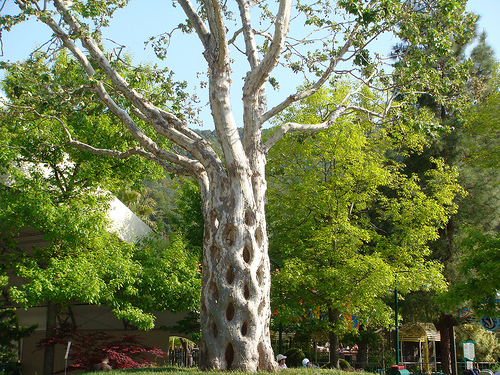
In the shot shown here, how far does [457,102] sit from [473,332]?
2343 cm

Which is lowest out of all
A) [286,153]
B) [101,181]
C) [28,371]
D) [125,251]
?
[28,371]

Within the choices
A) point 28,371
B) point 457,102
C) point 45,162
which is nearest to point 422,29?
point 457,102

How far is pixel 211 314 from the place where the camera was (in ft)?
28.7

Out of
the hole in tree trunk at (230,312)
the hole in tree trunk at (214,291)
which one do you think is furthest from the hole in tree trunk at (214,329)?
the hole in tree trunk at (214,291)

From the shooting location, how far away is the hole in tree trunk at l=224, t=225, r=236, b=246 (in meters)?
8.96

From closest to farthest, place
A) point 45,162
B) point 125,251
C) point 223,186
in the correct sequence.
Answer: point 223,186 → point 45,162 → point 125,251

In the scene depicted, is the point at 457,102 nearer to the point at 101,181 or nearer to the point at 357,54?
the point at 357,54

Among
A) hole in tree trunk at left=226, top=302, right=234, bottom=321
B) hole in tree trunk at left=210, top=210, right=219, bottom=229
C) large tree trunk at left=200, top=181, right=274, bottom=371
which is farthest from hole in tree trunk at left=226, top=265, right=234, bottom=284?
hole in tree trunk at left=210, top=210, right=219, bottom=229

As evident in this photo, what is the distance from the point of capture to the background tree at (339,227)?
676 inches

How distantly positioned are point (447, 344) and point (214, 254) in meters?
18.8

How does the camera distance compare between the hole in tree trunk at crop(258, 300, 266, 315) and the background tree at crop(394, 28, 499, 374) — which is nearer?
the hole in tree trunk at crop(258, 300, 266, 315)

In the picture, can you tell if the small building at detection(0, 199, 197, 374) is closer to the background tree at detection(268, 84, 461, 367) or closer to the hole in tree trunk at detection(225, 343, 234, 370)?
the background tree at detection(268, 84, 461, 367)

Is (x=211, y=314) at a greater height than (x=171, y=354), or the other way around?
(x=211, y=314)

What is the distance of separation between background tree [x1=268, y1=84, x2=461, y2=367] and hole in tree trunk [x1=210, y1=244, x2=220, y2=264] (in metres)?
8.06
